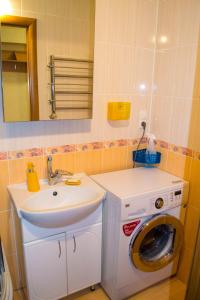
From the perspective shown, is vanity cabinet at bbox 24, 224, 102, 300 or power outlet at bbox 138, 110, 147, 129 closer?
vanity cabinet at bbox 24, 224, 102, 300

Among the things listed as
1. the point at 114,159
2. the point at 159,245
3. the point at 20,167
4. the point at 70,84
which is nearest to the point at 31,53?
the point at 70,84

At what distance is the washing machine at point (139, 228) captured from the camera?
1.52 meters

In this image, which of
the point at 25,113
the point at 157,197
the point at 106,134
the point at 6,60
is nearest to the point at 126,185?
the point at 157,197

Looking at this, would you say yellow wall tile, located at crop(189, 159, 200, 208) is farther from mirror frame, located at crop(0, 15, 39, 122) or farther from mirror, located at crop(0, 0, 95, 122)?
mirror frame, located at crop(0, 15, 39, 122)

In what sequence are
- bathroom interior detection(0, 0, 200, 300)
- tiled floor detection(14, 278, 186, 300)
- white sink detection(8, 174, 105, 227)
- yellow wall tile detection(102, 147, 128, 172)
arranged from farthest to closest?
yellow wall tile detection(102, 147, 128, 172) < tiled floor detection(14, 278, 186, 300) < bathroom interior detection(0, 0, 200, 300) < white sink detection(8, 174, 105, 227)

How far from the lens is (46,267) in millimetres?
1499

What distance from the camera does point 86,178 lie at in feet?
5.74

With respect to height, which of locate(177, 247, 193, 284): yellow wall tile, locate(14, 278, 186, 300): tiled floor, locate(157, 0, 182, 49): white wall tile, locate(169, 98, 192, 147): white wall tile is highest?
locate(157, 0, 182, 49): white wall tile

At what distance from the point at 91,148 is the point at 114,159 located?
233 mm

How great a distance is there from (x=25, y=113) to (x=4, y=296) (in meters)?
0.96

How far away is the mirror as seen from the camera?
4.55ft

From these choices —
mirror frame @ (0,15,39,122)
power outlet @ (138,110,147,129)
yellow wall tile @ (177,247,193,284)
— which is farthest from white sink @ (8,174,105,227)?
yellow wall tile @ (177,247,193,284)

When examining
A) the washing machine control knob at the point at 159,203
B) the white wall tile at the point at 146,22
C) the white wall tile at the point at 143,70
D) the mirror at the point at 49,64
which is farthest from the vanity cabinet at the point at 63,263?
the white wall tile at the point at 146,22

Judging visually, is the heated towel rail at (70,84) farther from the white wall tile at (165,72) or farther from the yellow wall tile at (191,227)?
the yellow wall tile at (191,227)
